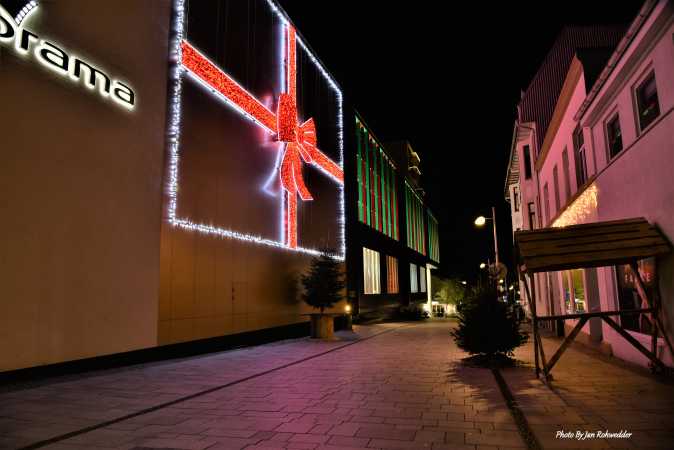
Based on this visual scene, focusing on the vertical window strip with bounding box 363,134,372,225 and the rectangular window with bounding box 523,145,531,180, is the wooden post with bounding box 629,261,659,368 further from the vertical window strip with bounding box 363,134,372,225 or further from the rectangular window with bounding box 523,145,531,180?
the vertical window strip with bounding box 363,134,372,225

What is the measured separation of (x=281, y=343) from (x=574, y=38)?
15.8m

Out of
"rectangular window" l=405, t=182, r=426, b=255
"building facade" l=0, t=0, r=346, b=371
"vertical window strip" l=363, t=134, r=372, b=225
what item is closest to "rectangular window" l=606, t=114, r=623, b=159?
"building facade" l=0, t=0, r=346, b=371

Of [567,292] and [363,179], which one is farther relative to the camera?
[363,179]

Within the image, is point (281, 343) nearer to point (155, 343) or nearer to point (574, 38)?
point (155, 343)

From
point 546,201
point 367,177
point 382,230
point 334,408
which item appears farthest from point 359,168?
point 334,408

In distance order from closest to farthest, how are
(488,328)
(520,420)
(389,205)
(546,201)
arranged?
(520,420) < (488,328) < (546,201) < (389,205)

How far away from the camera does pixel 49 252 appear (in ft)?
30.6

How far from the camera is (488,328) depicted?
1066cm

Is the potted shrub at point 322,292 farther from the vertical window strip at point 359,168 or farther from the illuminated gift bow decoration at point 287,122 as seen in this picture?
the vertical window strip at point 359,168

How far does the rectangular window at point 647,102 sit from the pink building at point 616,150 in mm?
19

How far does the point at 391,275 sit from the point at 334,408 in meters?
31.8

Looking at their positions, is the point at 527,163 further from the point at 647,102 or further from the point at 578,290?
the point at 647,102

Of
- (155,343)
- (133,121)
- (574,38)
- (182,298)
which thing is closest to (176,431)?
(155,343)

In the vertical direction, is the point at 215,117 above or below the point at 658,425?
above
